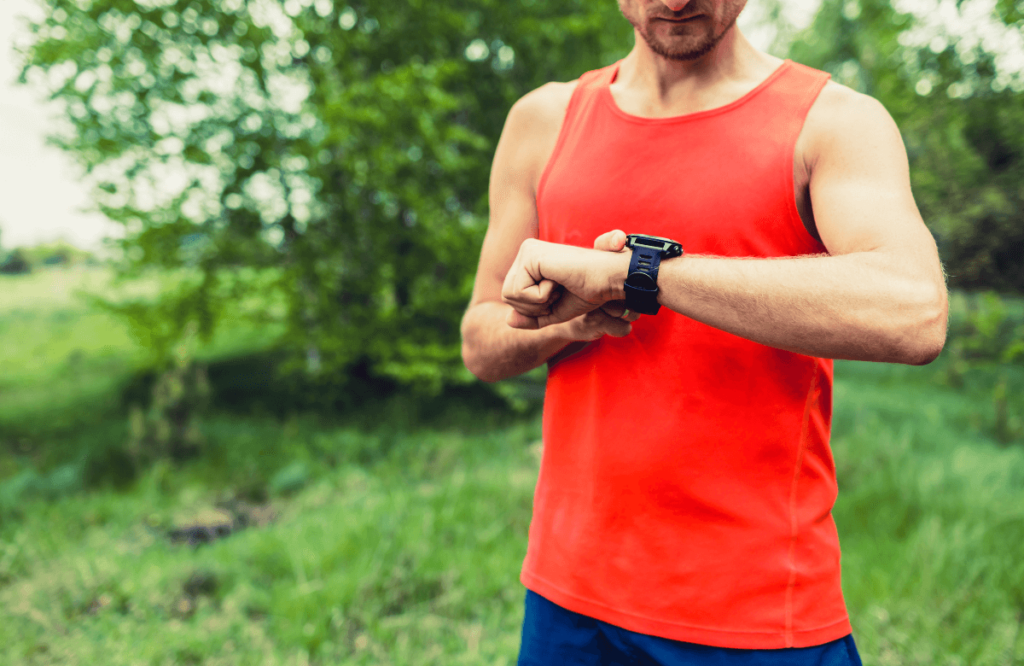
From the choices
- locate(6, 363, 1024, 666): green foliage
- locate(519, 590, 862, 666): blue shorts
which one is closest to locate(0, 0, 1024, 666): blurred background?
locate(6, 363, 1024, 666): green foliage

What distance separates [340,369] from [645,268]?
742cm

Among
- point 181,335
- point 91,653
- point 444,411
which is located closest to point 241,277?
point 181,335

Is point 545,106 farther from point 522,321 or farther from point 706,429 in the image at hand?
point 706,429

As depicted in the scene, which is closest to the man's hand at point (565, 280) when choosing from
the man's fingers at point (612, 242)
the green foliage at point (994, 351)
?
the man's fingers at point (612, 242)

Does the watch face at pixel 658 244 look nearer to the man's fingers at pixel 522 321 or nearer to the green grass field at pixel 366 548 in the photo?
the man's fingers at pixel 522 321

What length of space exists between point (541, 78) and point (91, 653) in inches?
289

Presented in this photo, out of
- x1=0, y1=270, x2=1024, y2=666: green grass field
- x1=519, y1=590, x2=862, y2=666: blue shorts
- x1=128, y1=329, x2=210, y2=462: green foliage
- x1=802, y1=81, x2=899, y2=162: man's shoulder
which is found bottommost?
x1=0, y1=270, x2=1024, y2=666: green grass field

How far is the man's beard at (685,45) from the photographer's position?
136 cm

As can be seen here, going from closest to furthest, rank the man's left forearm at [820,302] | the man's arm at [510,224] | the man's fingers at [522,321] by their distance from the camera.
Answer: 1. the man's left forearm at [820,302]
2. the man's fingers at [522,321]
3. the man's arm at [510,224]

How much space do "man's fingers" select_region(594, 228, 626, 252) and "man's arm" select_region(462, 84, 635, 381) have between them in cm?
36

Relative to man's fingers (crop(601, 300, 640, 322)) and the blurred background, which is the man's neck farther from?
the blurred background

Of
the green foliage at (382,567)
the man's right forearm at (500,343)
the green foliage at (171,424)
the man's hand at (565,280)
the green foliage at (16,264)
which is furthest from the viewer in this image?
the green foliage at (16,264)

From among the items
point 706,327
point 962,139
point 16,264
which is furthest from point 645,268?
point 16,264

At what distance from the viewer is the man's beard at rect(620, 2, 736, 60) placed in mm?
1355
